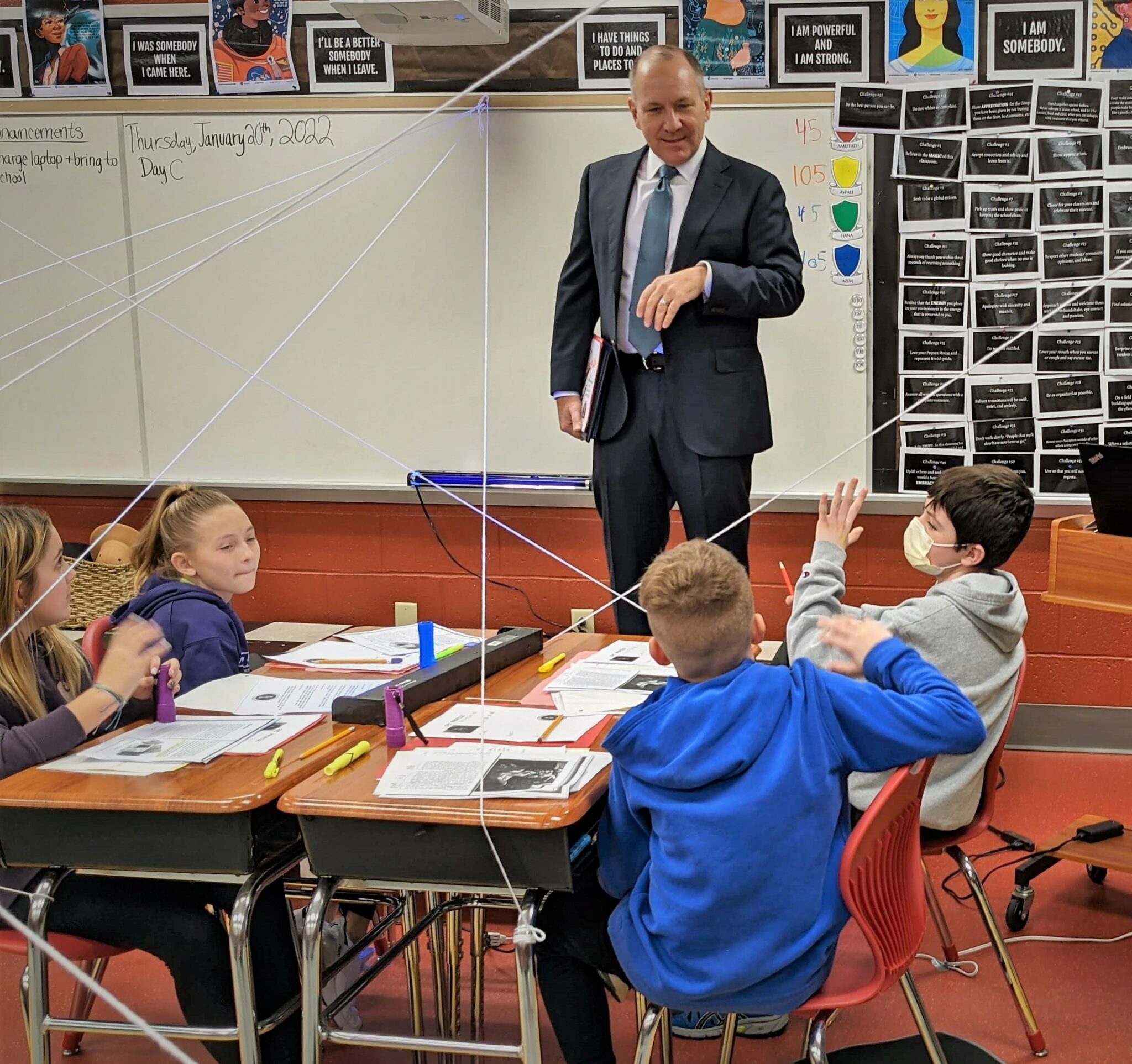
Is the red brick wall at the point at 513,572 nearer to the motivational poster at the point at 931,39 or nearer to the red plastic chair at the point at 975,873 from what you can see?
the motivational poster at the point at 931,39

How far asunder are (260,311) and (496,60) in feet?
3.64

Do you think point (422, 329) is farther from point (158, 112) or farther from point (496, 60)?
point (158, 112)

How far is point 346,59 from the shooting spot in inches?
156

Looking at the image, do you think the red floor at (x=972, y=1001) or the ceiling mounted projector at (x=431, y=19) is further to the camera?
the ceiling mounted projector at (x=431, y=19)

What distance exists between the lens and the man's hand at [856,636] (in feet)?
5.81

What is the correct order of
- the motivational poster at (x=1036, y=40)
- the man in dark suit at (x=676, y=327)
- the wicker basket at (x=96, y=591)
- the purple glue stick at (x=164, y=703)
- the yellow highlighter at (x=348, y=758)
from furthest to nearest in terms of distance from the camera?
1. the wicker basket at (x=96, y=591)
2. the motivational poster at (x=1036, y=40)
3. the man in dark suit at (x=676, y=327)
4. the purple glue stick at (x=164, y=703)
5. the yellow highlighter at (x=348, y=758)

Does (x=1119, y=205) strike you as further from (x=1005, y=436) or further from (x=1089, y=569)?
(x=1089, y=569)

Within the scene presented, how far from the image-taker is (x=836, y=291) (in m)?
3.83

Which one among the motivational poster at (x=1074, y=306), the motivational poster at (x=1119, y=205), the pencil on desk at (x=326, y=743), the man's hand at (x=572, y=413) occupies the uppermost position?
the motivational poster at (x=1119, y=205)

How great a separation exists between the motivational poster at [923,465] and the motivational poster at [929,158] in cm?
81

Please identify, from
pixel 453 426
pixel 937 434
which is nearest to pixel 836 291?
pixel 937 434

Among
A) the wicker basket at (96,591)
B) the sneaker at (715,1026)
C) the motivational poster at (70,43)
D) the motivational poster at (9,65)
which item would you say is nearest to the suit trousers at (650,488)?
the sneaker at (715,1026)

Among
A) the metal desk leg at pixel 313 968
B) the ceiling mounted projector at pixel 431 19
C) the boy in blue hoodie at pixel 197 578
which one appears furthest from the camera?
the ceiling mounted projector at pixel 431 19

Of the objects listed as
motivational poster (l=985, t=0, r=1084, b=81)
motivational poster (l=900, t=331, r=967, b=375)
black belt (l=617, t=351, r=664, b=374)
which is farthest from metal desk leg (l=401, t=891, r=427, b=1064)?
motivational poster (l=985, t=0, r=1084, b=81)
